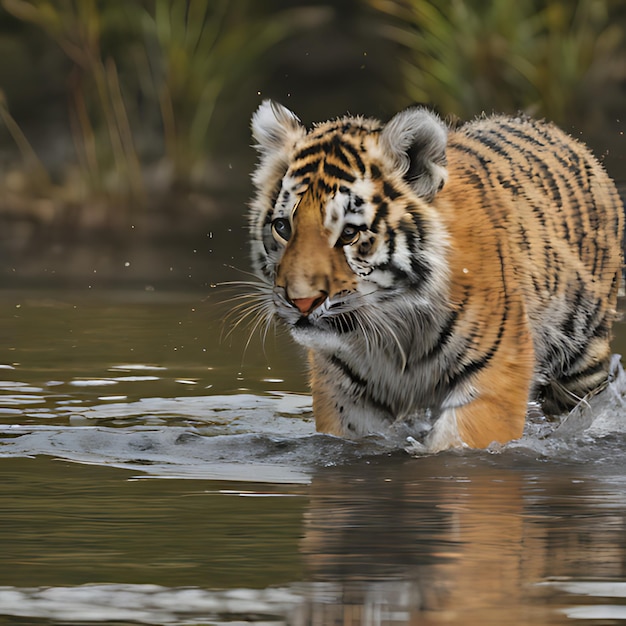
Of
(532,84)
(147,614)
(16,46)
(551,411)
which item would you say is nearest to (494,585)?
(147,614)

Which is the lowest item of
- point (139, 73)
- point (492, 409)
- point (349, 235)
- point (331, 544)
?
point (331, 544)

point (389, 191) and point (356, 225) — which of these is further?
point (389, 191)

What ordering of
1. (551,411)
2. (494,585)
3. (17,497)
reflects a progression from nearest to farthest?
(494,585) < (17,497) < (551,411)

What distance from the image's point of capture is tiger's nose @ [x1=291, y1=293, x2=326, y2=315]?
198 inches

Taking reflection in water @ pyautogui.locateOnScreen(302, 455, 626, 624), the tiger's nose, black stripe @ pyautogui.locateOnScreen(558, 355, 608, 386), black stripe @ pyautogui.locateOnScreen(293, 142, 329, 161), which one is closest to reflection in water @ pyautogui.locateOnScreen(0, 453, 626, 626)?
reflection in water @ pyautogui.locateOnScreen(302, 455, 626, 624)

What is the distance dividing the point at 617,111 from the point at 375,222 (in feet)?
28.5

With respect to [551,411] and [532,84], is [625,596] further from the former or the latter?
[532,84]

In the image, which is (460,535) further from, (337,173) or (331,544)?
(337,173)

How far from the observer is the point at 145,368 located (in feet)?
25.1

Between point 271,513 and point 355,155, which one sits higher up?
point 355,155

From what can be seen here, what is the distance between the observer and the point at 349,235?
5238mm

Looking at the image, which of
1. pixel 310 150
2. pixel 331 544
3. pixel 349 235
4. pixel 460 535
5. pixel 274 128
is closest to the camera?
pixel 331 544

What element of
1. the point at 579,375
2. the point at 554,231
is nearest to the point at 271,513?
the point at 554,231

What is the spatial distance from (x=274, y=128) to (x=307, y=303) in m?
0.84
